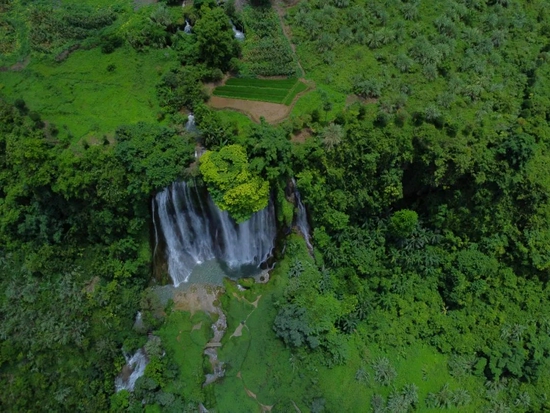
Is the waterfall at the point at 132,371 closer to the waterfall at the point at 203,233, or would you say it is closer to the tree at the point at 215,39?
the waterfall at the point at 203,233

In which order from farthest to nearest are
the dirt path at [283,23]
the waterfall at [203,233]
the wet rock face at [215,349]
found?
the dirt path at [283,23] < the waterfall at [203,233] < the wet rock face at [215,349]

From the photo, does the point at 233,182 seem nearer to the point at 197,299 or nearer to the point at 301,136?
the point at 301,136

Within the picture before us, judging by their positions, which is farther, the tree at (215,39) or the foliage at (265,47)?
the foliage at (265,47)

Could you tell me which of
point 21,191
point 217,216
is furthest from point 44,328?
point 217,216

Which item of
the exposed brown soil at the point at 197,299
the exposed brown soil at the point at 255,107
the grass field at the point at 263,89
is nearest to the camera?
the exposed brown soil at the point at 197,299

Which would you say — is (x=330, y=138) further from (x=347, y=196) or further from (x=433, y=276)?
(x=433, y=276)

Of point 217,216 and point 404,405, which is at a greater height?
point 217,216

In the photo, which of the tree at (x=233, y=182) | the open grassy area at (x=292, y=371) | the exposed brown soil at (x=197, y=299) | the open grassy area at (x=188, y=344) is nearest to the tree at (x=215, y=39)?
the tree at (x=233, y=182)

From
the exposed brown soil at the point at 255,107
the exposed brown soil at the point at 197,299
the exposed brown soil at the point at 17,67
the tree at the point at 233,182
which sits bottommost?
the exposed brown soil at the point at 197,299
